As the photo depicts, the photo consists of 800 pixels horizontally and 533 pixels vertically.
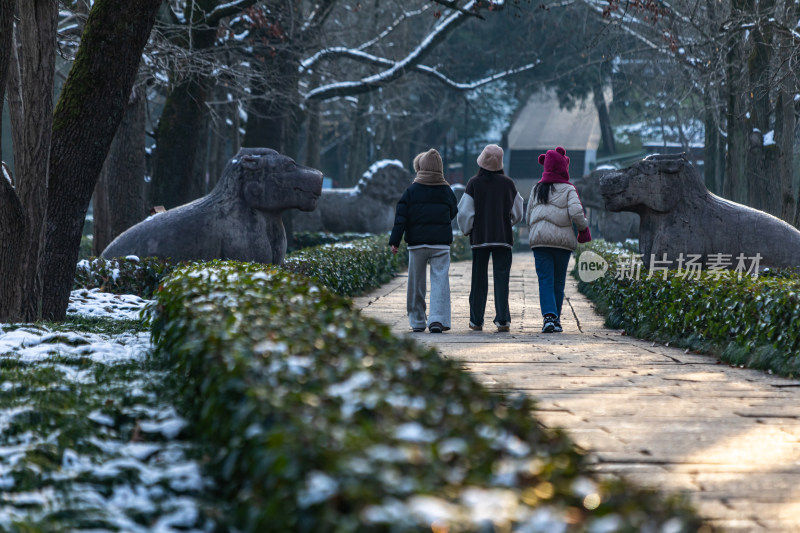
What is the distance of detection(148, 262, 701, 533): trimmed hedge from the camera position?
2.59 meters

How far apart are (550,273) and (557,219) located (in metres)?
0.59

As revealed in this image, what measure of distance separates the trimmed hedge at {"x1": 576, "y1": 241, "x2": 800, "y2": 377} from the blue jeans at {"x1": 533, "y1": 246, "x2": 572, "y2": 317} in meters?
0.90

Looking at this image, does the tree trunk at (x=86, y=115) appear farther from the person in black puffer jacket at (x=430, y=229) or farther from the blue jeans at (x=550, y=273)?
the blue jeans at (x=550, y=273)

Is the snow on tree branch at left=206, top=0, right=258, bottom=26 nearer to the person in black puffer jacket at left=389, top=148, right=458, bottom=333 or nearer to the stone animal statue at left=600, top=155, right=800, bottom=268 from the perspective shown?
the person in black puffer jacket at left=389, top=148, right=458, bottom=333

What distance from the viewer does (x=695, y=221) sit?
11.0 meters

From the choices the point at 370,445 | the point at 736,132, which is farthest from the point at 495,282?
the point at 736,132

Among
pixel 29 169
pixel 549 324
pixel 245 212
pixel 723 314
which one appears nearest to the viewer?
pixel 29 169

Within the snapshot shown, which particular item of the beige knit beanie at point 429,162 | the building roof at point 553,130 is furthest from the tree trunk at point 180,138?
the building roof at point 553,130

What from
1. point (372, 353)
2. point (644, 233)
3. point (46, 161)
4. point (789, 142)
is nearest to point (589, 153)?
point (789, 142)

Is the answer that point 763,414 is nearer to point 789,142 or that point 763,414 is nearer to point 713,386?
point 713,386

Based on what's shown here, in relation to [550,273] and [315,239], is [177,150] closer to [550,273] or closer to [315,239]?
[550,273]

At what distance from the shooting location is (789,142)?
55.3 feet

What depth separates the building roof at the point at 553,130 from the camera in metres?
52.4

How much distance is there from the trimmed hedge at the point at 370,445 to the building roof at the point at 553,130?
48645mm
